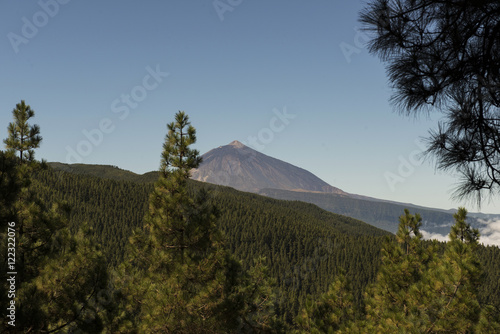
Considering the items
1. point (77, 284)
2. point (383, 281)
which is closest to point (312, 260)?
point (383, 281)

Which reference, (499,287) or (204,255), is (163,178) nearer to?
(204,255)

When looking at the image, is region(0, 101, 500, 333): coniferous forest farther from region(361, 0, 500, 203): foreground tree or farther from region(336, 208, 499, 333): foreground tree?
region(361, 0, 500, 203): foreground tree

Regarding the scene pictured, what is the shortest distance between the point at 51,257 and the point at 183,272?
405cm

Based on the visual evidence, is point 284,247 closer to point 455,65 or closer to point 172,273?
→ point 172,273

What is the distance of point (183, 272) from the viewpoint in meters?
11.5

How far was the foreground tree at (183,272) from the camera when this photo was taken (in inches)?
437

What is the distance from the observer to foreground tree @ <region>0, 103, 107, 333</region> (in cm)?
813

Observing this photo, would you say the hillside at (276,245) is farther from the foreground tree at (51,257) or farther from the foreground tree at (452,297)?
the foreground tree at (51,257)

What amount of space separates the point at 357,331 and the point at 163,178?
39.2 ft

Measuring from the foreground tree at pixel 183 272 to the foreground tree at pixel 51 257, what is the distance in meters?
2.06

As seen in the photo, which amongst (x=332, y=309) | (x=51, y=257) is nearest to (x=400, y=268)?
(x=332, y=309)

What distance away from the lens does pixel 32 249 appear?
30.0 ft

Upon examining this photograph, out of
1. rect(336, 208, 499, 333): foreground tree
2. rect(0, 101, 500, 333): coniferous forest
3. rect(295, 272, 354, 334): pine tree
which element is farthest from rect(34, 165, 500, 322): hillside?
rect(336, 208, 499, 333): foreground tree

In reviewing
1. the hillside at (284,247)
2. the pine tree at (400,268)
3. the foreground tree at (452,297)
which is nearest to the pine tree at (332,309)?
the pine tree at (400,268)
